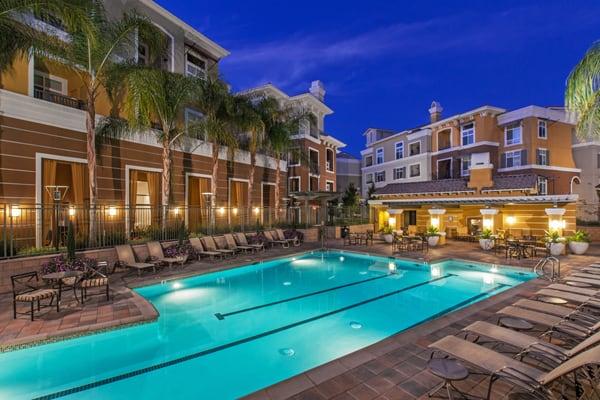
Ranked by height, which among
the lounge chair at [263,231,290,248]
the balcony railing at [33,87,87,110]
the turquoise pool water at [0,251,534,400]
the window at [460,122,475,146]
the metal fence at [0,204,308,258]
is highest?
the window at [460,122,475,146]

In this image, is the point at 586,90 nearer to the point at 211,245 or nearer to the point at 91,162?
the point at 211,245

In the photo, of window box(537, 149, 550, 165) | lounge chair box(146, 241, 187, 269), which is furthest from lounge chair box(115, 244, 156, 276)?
window box(537, 149, 550, 165)

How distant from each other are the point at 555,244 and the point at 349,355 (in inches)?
538

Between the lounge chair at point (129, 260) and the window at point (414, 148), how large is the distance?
30694 millimetres

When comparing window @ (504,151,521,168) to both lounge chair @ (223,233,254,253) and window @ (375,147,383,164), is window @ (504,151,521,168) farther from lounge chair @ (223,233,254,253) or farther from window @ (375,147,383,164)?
lounge chair @ (223,233,254,253)

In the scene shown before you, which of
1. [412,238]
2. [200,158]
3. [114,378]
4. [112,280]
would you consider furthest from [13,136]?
[412,238]

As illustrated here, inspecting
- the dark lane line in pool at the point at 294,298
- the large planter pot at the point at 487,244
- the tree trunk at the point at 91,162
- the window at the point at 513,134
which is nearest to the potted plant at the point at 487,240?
the large planter pot at the point at 487,244

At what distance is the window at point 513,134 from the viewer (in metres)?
25.9

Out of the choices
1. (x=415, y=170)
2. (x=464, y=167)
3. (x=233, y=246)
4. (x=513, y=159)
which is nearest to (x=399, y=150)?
(x=415, y=170)

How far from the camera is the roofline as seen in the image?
15.9m

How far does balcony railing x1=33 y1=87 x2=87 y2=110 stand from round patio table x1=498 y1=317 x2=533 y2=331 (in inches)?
624

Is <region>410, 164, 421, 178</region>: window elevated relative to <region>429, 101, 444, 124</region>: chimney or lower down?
lower down

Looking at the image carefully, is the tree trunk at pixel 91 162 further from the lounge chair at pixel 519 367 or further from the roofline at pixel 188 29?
the lounge chair at pixel 519 367

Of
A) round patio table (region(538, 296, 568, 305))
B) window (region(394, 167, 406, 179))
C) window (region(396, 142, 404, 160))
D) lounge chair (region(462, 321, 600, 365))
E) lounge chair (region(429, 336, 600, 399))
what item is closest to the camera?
lounge chair (region(429, 336, 600, 399))
